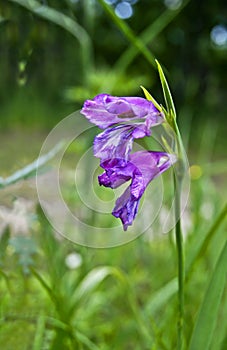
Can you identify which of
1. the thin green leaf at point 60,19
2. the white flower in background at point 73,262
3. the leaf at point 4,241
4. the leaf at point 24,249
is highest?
the thin green leaf at point 60,19

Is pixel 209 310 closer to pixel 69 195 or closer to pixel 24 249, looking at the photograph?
pixel 24 249

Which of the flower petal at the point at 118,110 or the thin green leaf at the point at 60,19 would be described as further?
the thin green leaf at the point at 60,19

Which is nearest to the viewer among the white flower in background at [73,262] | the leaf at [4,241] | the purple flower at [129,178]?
the purple flower at [129,178]

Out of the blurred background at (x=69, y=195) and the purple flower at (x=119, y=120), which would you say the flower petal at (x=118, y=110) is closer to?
the purple flower at (x=119, y=120)

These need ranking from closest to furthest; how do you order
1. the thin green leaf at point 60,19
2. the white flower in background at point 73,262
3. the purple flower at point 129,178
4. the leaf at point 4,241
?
the purple flower at point 129,178 → the leaf at point 4,241 → the thin green leaf at point 60,19 → the white flower in background at point 73,262

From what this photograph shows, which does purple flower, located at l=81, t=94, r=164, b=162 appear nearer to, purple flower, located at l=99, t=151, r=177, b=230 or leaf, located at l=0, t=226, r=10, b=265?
purple flower, located at l=99, t=151, r=177, b=230

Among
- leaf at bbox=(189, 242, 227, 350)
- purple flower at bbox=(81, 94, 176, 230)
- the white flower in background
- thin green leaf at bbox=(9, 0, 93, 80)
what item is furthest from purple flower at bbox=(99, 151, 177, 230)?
the white flower in background

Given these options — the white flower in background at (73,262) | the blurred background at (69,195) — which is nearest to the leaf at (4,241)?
the blurred background at (69,195)

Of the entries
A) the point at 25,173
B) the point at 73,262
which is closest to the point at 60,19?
the point at 25,173
